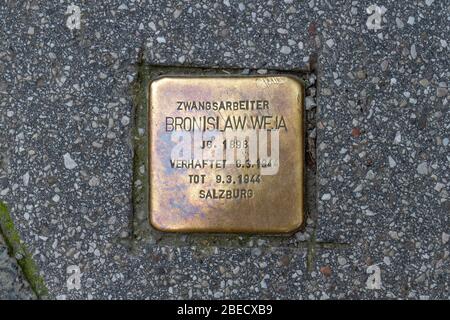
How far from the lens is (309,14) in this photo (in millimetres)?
1916

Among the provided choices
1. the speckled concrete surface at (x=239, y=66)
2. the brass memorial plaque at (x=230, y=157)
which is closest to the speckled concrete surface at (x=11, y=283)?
the speckled concrete surface at (x=239, y=66)

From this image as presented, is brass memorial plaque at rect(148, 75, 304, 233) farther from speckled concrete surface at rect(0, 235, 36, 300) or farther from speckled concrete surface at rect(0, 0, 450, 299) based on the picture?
speckled concrete surface at rect(0, 235, 36, 300)

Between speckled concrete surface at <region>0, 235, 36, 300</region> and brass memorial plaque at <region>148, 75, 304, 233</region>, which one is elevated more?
brass memorial plaque at <region>148, 75, 304, 233</region>

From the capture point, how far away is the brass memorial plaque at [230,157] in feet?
6.15

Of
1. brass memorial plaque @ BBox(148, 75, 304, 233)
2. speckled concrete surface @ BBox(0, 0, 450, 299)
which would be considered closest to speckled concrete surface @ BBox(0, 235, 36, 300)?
speckled concrete surface @ BBox(0, 0, 450, 299)

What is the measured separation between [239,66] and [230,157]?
0.29m

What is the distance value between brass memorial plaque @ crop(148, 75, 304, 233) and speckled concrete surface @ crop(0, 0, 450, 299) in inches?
3.2

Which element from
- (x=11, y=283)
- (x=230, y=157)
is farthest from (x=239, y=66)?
(x=11, y=283)

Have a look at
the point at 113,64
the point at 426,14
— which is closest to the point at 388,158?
the point at 426,14

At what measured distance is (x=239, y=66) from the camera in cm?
191

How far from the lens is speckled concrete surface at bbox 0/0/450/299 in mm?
1896

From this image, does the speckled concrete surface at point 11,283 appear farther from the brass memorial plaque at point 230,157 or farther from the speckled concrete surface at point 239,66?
the brass memorial plaque at point 230,157

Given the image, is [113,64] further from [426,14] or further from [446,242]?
[446,242]

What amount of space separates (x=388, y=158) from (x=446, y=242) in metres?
0.31
